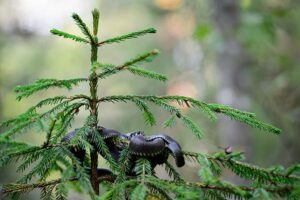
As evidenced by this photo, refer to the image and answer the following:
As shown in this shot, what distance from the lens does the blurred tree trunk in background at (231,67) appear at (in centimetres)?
679

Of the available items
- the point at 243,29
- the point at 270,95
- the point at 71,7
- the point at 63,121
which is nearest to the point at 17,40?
the point at 71,7

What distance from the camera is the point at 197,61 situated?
14.7 m

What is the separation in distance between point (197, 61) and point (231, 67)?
25.4ft

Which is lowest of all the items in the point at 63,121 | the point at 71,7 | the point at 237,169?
the point at 237,169

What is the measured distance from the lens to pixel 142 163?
1.65 meters

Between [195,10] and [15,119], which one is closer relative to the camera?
[15,119]

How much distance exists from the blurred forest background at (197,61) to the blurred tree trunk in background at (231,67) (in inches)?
0.6

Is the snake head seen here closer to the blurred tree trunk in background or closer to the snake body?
the snake body

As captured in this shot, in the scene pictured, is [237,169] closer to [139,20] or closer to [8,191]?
[8,191]

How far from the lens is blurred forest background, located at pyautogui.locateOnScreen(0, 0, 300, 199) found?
682cm

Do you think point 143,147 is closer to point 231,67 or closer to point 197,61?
point 231,67

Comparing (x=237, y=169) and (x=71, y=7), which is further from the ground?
(x=71, y=7)

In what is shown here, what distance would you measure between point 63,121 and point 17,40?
12014 mm

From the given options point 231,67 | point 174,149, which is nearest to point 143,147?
point 174,149
